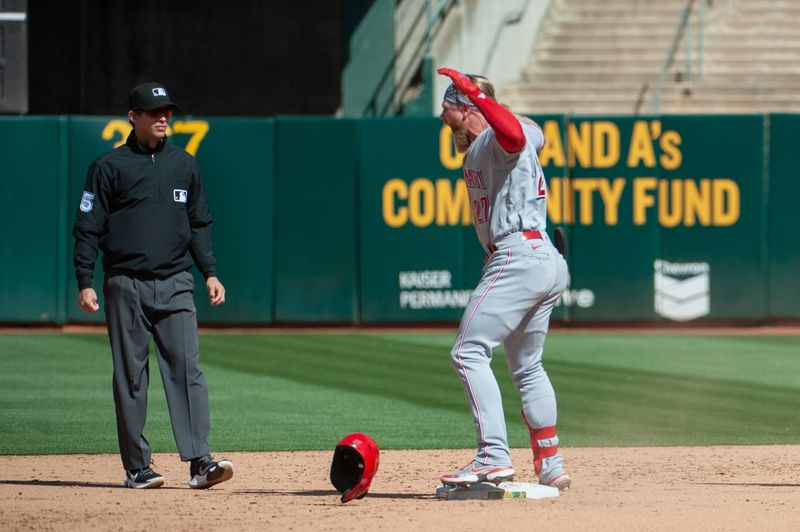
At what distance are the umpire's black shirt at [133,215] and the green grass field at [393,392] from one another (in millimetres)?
1882

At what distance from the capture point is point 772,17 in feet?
72.0

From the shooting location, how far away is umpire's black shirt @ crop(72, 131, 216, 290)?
6742 mm

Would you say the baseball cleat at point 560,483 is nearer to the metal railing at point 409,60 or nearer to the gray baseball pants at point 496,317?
the gray baseball pants at point 496,317

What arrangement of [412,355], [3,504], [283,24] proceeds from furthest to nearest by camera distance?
[283,24] < [412,355] < [3,504]

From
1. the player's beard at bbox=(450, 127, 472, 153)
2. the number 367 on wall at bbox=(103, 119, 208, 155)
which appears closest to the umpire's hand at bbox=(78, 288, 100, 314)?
the player's beard at bbox=(450, 127, 472, 153)

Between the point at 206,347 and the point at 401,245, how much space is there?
9.95 feet

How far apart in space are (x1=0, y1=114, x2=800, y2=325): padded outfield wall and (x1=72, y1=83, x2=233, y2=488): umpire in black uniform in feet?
30.2

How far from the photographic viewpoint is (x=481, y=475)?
6.27 meters

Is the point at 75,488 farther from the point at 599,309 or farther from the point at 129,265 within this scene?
the point at 599,309

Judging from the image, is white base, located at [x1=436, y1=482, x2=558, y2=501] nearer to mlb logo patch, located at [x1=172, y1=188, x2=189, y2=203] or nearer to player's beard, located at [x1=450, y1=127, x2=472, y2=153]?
player's beard, located at [x1=450, y1=127, x2=472, y2=153]

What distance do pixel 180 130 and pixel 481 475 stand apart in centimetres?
1034

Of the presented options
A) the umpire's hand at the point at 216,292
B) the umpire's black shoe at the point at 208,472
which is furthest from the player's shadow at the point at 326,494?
the umpire's hand at the point at 216,292

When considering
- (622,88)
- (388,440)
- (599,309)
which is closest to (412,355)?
(599,309)

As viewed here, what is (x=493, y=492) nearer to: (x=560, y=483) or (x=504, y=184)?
(x=560, y=483)
